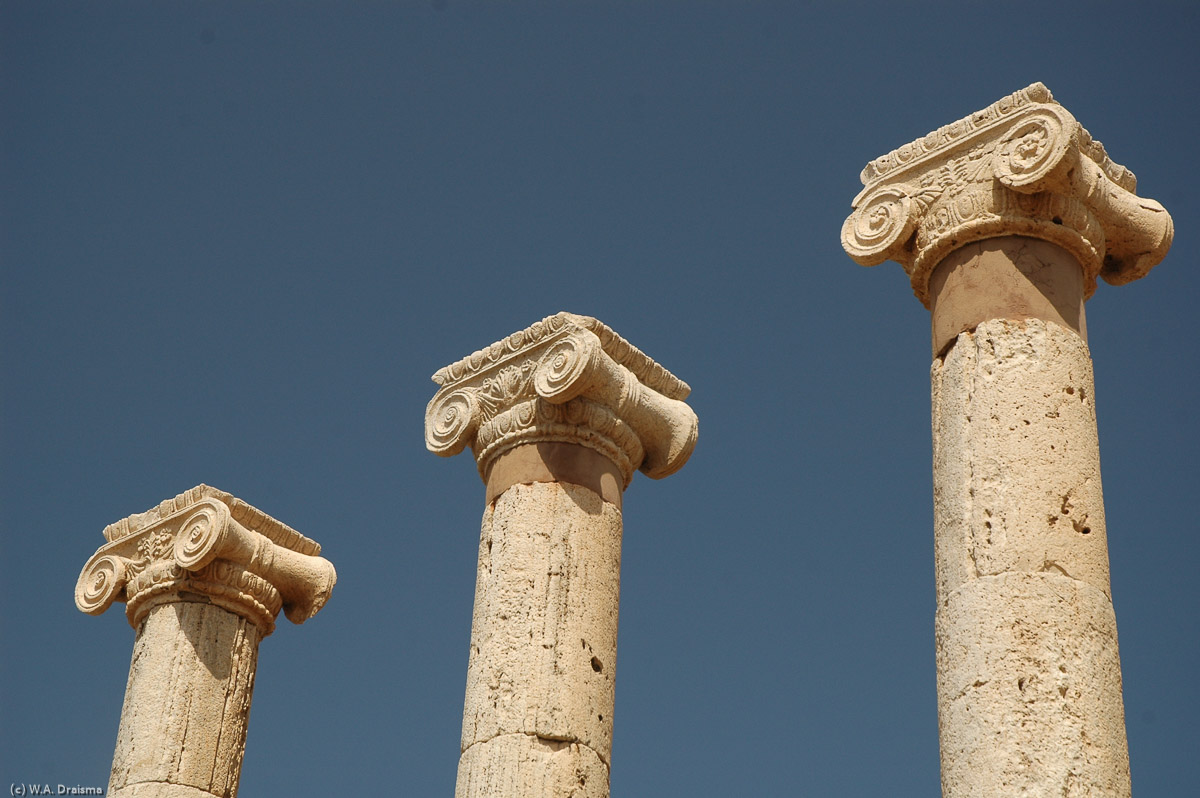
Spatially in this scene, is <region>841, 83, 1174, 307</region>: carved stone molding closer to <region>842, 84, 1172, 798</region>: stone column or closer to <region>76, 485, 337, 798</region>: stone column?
<region>842, 84, 1172, 798</region>: stone column

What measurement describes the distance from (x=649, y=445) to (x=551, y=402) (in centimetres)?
133

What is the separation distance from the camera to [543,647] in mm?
13492

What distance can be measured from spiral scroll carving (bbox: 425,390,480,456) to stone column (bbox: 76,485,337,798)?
2703 millimetres

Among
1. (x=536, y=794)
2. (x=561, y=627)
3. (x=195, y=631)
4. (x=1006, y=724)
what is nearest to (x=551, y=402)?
(x=561, y=627)

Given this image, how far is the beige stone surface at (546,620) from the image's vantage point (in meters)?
13.3

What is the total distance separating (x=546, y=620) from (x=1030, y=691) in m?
4.92

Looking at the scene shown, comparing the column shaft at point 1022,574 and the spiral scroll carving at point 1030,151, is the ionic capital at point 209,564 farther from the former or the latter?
the spiral scroll carving at point 1030,151

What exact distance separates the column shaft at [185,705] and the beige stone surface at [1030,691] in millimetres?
8539

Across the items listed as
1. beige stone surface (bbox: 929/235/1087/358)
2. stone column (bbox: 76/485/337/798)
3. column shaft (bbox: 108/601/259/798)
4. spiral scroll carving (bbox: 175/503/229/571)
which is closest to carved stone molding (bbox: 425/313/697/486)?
A: spiral scroll carving (bbox: 175/503/229/571)

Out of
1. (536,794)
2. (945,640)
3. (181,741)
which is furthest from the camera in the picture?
(181,741)

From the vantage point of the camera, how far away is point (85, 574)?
18094 mm

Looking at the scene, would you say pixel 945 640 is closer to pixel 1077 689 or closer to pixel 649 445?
pixel 1077 689

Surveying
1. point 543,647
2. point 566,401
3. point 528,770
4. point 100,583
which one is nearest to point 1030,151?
point 566,401

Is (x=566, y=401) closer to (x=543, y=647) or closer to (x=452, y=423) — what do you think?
(x=452, y=423)
